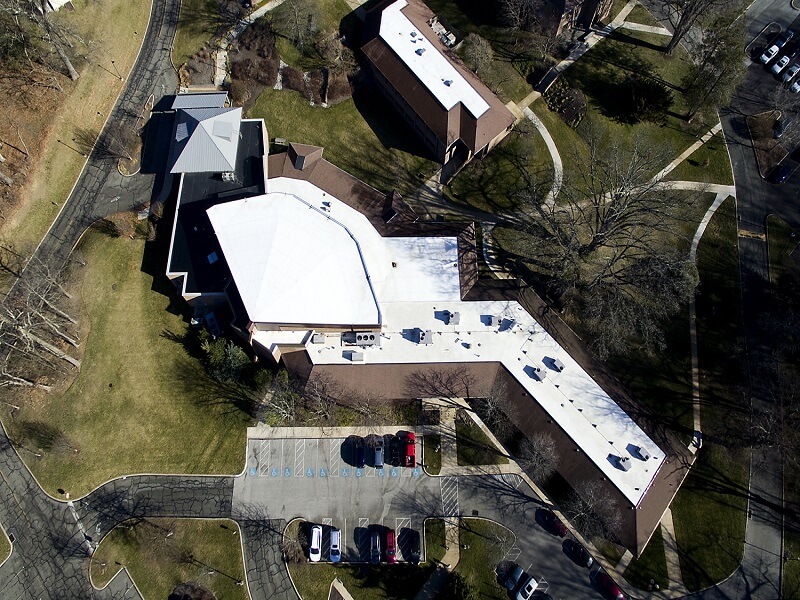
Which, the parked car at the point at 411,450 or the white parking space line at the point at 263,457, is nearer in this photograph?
the parked car at the point at 411,450

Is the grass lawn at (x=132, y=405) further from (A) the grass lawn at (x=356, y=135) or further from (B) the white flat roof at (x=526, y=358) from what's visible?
(A) the grass lawn at (x=356, y=135)

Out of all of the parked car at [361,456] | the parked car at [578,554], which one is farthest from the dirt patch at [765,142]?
the parked car at [361,456]

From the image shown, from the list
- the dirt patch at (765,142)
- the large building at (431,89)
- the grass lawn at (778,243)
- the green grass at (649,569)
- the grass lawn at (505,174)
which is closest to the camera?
the green grass at (649,569)

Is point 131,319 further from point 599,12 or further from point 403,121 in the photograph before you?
point 599,12

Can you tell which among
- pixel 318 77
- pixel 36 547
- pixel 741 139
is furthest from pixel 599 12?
pixel 36 547

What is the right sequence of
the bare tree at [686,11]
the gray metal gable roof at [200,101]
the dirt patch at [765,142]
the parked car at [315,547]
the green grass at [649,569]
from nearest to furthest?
1. the green grass at [649,569]
2. the parked car at [315,547]
3. the bare tree at [686,11]
4. the gray metal gable roof at [200,101]
5. the dirt patch at [765,142]

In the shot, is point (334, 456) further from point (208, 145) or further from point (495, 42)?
point (495, 42)

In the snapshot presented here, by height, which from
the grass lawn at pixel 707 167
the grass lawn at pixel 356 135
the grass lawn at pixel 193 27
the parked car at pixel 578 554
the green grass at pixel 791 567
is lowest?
the green grass at pixel 791 567

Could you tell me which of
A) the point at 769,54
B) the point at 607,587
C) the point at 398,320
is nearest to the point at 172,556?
the point at 398,320
